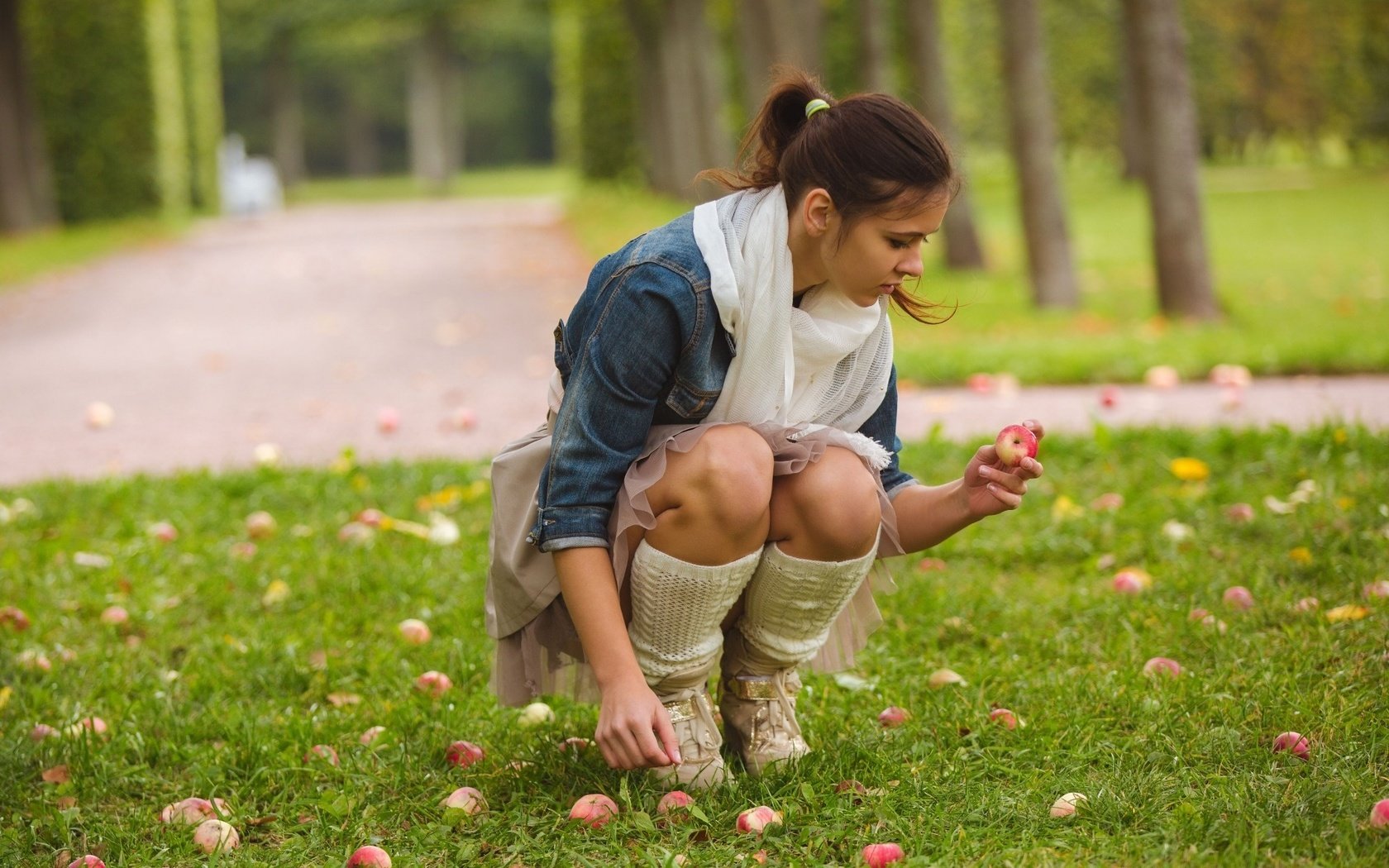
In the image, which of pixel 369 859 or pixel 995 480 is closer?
pixel 369 859

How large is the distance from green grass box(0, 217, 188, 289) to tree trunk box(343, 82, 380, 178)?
3451cm

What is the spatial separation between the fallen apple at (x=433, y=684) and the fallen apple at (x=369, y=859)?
799 millimetres

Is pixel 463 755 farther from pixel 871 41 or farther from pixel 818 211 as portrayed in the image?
pixel 871 41

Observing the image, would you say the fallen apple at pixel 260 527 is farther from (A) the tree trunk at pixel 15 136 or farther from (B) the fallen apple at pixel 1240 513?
(A) the tree trunk at pixel 15 136

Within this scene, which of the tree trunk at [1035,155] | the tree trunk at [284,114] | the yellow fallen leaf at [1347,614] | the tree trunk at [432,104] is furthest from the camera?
the tree trunk at [284,114]

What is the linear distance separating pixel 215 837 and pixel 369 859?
1.01 ft

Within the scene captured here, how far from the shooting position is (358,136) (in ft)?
188

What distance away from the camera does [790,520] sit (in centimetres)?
237

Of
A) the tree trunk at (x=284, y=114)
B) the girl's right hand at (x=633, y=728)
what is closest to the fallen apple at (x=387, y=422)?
the girl's right hand at (x=633, y=728)

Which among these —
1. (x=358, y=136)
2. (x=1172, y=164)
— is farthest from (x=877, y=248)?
(x=358, y=136)

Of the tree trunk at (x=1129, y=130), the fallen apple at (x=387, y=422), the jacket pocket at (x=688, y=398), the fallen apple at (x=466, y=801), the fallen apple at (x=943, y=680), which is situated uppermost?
the tree trunk at (x=1129, y=130)

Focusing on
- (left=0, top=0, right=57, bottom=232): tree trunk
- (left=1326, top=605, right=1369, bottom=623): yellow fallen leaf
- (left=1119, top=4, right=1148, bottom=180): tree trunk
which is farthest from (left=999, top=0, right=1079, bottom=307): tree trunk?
(left=1119, top=4, right=1148, bottom=180): tree trunk

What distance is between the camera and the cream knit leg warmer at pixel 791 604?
239 centimetres

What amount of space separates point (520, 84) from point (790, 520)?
58781 mm
